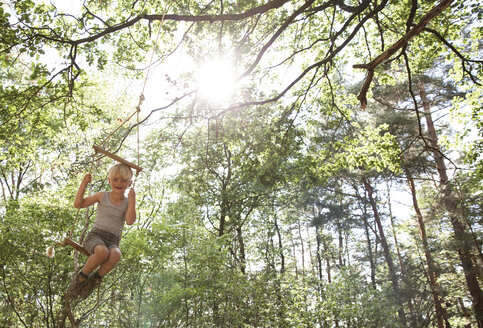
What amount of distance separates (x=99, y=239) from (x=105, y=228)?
0.14 m

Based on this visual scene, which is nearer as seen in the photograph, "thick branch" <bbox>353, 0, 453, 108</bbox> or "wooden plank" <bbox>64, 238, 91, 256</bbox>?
"wooden plank" <bbox>64, 238, 91, 256</bbox>

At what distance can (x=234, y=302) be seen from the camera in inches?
A: 294

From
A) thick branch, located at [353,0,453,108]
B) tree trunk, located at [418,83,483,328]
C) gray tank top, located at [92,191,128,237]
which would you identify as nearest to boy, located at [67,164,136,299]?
gray tank top, located at [92,191,128,237]

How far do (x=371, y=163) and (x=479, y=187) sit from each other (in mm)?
5873

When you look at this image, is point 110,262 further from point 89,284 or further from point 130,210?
point 130,210

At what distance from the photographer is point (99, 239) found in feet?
10.2

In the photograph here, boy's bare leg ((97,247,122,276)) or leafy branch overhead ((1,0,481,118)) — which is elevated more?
leafy branch overhead ((1,0,481,118))

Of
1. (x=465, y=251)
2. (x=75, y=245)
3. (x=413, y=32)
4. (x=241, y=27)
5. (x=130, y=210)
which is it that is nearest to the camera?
(x=75, y=245)

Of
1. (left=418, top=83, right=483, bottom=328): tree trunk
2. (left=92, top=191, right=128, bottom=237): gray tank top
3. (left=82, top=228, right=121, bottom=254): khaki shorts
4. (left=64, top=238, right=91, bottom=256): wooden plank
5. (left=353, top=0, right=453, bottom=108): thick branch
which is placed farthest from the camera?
(left=418, top=83, right=483, bottom=328): tree trunk

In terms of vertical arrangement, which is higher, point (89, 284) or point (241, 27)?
point (241, 27)

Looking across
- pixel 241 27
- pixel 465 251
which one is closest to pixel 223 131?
pixel 241 27

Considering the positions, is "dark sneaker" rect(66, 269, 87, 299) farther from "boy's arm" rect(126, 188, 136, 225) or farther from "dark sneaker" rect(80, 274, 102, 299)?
"boy's arm" rect(126, 188, 136, 225)

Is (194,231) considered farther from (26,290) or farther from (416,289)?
(416,289)

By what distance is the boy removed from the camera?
9.87 ft
